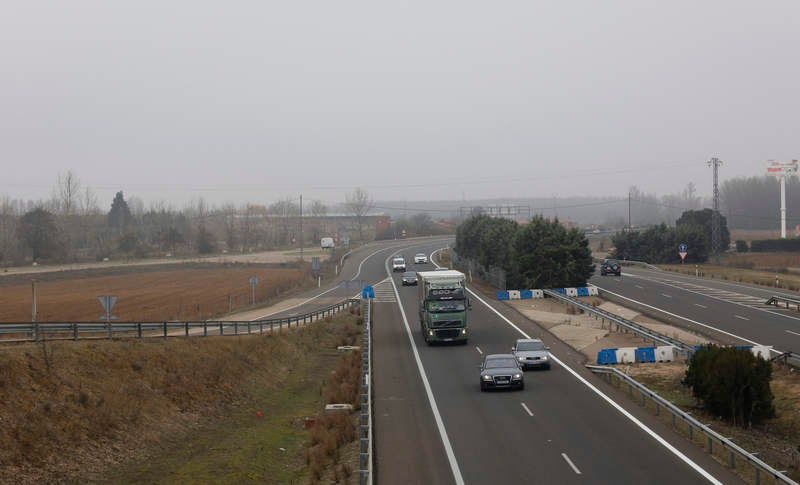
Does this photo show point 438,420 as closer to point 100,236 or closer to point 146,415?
Result: point 146,415

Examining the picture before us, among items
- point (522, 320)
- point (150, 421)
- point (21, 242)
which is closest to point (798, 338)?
point (522, 320)

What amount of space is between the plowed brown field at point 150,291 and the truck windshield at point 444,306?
20342 millimetres

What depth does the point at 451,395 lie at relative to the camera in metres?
28.5

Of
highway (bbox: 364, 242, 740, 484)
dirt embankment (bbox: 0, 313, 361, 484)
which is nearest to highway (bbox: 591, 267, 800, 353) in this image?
highway (bbox: 364, 242, 740, 484)

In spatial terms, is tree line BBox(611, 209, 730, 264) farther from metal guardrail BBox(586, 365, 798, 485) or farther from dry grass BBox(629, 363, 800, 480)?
metal guardrail BBox(586, 365, 798, 485)

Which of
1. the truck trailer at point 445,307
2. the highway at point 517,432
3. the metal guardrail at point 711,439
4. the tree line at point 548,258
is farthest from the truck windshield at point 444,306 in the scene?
the tree line at point 548,258

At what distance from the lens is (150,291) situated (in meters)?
79.6

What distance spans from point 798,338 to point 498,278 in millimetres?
38064

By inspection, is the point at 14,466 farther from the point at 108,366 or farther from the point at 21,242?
the point at 21,242

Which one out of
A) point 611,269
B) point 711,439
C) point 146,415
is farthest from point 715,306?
point 146,415

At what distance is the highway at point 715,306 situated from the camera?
4220 centimetres

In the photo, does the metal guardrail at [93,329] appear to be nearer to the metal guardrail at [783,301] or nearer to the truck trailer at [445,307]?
the truck trailer at [445,307]

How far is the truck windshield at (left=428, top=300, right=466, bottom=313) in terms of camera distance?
40375 mm

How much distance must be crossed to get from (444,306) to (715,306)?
25.4m
